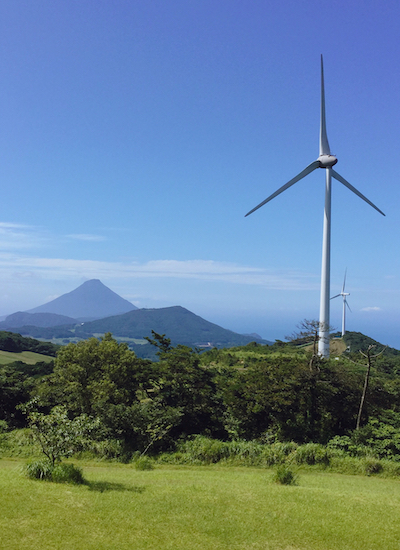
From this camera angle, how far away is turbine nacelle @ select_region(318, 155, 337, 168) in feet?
121

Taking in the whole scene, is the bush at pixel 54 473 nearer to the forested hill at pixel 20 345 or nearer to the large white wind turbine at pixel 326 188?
the large white wind turbine at pixel 326 188

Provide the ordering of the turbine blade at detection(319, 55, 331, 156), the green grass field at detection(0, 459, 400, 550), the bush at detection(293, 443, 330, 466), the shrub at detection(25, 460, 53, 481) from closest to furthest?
the green grass field at detection(0, 459, 400, 550)
the shrub at detection(25, 460, 53, 481)
the bush at detection(293, 443, 330, 466)
the turbine blade at detection(319, 55, 331, 156)

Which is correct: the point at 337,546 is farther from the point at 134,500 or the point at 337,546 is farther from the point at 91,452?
the point at 91,452

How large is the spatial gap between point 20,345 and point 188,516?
92011mm

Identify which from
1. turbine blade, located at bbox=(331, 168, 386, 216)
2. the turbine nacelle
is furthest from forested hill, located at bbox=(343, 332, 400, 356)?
the turbine nacelle

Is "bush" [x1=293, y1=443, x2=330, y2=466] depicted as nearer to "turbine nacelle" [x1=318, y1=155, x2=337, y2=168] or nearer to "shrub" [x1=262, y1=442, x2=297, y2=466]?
"shrub" [x1=262, y1=442, x2=297, y2=466]

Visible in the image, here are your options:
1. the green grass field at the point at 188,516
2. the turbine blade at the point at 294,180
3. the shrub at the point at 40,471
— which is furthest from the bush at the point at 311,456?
the turbine blade at the point at 294,180

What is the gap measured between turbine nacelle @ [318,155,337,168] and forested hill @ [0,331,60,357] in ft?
258

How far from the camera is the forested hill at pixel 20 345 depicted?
3442 inches

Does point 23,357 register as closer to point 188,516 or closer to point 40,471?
point 40,471

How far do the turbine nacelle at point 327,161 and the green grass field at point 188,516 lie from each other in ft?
97.8

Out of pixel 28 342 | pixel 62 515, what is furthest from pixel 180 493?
pixel 28 342

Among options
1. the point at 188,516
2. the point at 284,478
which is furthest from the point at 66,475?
the point at 284,478

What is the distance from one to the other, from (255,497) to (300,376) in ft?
42.5
